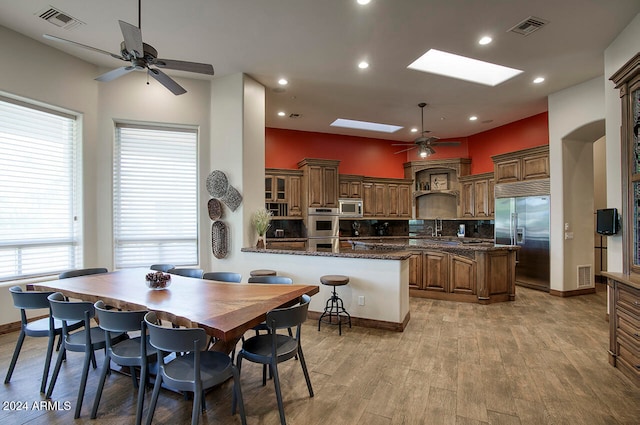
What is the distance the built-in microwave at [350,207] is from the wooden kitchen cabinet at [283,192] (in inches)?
38.1

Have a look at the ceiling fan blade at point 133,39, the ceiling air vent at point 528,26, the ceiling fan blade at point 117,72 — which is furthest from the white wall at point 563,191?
the ceiling fan blade at point 117,72

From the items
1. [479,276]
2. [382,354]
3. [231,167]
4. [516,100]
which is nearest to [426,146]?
[516,100]

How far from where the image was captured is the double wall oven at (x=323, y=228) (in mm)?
7090

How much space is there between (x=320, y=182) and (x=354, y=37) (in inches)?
144

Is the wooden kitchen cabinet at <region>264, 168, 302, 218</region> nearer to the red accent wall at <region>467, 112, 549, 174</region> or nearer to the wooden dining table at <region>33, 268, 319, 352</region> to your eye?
the wooden dining table at <region>33, 268, 319, 352</region>

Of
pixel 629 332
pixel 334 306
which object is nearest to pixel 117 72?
pixel 334 306

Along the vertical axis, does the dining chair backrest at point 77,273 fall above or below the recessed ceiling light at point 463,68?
below

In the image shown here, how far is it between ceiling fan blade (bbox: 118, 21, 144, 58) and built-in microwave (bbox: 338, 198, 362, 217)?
5373mm

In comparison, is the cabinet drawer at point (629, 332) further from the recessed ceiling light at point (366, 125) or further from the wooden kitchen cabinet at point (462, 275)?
the recessed ceiling light at point (366, 125)

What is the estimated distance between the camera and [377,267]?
13.3ft

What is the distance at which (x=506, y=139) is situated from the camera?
7320 millimetres

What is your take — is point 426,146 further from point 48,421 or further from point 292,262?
point 48,421

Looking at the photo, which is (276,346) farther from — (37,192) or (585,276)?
(585,276)

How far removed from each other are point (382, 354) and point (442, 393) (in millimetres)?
793
